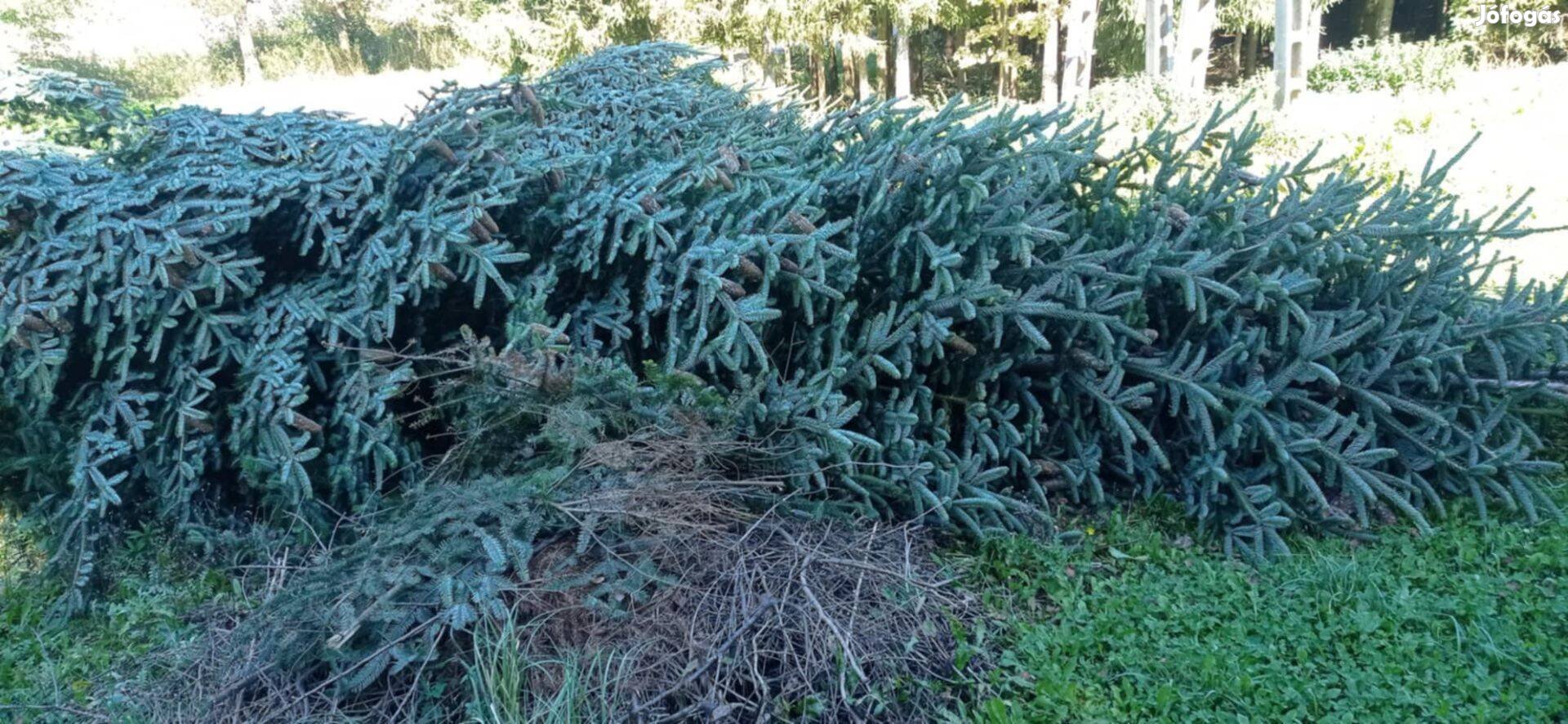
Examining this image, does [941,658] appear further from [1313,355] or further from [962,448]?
[1313,355]

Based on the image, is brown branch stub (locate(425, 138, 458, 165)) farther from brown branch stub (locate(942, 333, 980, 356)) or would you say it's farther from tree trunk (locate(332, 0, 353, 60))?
tree trunk (locate(332, 0, 353, 60))

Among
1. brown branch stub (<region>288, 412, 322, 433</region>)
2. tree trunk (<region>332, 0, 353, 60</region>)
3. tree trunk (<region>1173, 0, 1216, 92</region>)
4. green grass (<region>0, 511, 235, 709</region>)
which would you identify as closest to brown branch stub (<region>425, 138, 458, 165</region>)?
brown branch stub (<region>288, 412, 322, 433</region>)

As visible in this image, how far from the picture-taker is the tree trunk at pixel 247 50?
2917 cm

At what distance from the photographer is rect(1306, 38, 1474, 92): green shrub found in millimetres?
16016

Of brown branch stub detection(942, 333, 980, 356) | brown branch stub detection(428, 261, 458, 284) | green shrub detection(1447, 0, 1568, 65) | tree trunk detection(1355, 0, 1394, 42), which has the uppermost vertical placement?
tree trunk detection(1355, 0, 1394, 42)

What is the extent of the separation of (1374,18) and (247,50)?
2825cm

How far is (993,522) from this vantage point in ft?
13.3

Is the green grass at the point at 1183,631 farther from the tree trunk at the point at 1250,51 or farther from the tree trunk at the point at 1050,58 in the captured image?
the tree trunk at the point at 1250,51

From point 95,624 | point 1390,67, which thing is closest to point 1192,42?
point 1390,67

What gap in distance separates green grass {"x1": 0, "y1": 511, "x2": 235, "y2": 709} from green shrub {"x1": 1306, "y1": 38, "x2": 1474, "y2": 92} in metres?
15.9

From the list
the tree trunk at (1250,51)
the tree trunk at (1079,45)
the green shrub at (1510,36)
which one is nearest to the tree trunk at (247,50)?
the tree trunk at (1079,45)

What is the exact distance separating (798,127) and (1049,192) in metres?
1.27

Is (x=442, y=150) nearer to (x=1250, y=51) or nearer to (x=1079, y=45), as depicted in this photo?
(x=1079, y=45)

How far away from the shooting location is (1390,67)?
667 inches
